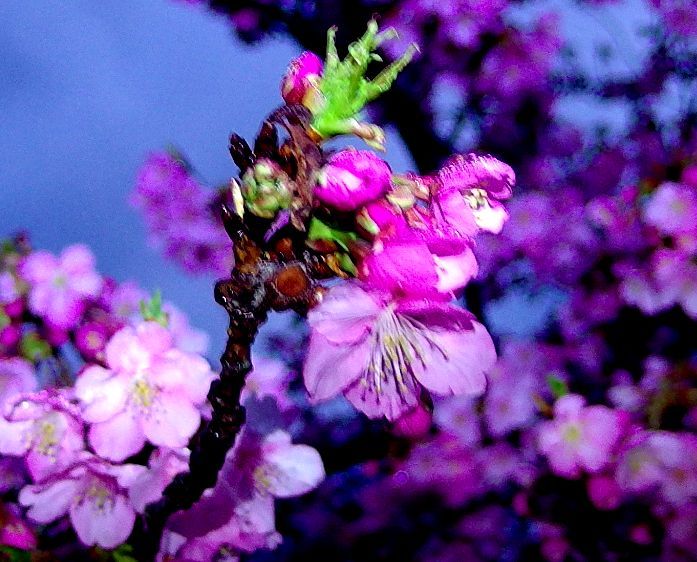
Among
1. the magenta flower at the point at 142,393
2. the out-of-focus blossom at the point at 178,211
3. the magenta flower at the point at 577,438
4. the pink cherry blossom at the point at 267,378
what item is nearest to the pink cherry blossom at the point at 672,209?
the magenta flower at the point at 577,438

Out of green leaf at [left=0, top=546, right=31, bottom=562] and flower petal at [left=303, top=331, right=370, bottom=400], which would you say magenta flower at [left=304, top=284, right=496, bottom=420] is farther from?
green leaf at [left=0, top=546, right=31, bottom=562]

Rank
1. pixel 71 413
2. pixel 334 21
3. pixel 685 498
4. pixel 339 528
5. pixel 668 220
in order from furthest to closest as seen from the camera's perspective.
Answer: pixel 334 21 < pixel 339 528 < pixel 668 220 < pixel 685 498 < pixel 71 413

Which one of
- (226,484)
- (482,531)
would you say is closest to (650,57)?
Answer: (482,531)

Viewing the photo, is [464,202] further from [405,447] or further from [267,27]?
[267,27]

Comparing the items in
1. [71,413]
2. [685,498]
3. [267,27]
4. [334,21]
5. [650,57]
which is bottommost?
[685,498]

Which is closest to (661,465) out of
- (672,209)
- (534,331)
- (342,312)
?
(672,209)

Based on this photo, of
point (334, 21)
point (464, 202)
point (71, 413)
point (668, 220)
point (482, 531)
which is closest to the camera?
point (464, 202)

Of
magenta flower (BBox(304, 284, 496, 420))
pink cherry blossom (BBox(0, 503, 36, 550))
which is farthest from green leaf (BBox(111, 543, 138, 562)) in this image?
magenta flower (BBox(304, 284, 496, 420))

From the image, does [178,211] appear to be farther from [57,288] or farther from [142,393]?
[142,393]
